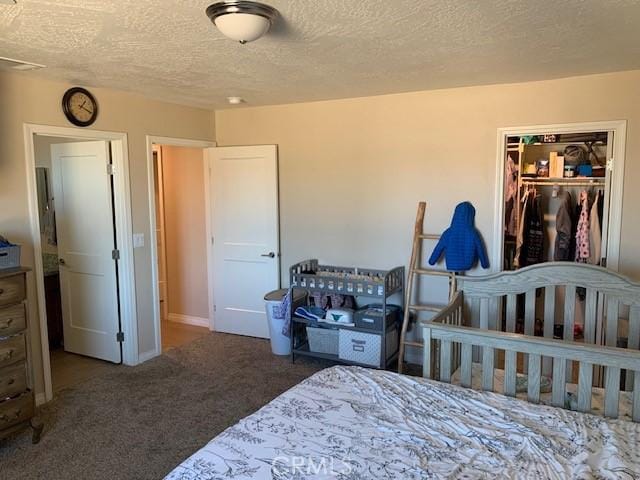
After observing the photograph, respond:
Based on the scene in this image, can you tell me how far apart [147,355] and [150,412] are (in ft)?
3.56

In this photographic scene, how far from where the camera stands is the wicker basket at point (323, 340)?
13.8 feet

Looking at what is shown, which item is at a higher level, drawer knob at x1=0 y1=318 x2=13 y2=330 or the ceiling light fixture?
the ceiling light fixture

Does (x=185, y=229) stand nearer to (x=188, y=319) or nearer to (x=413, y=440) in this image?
(x=188, y=319)

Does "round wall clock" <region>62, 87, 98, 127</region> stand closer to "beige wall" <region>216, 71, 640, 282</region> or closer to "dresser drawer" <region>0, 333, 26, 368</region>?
"beige wall" <region>216, 71, 640, 282</region>

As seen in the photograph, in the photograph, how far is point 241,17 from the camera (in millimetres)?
1993

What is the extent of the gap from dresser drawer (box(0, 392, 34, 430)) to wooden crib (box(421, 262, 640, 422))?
2.40 m

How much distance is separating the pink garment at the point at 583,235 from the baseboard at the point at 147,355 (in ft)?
13.6

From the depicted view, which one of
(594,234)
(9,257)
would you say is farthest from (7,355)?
(594,234)

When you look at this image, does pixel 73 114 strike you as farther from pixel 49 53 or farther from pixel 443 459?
pixel 443 459

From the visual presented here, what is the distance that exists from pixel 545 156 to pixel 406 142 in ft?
6.56

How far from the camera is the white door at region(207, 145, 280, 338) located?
15.9 ft

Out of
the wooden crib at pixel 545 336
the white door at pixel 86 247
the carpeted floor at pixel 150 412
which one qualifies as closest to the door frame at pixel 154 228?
the carpeted floor at pixel 150 412

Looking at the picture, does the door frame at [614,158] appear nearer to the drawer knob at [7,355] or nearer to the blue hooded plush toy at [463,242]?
the blue hooded plush toy at [463,242]

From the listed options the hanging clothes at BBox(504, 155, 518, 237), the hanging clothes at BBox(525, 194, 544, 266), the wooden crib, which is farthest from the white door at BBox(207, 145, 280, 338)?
the hanging clothes at BBox(525, 194, 544, 266)
